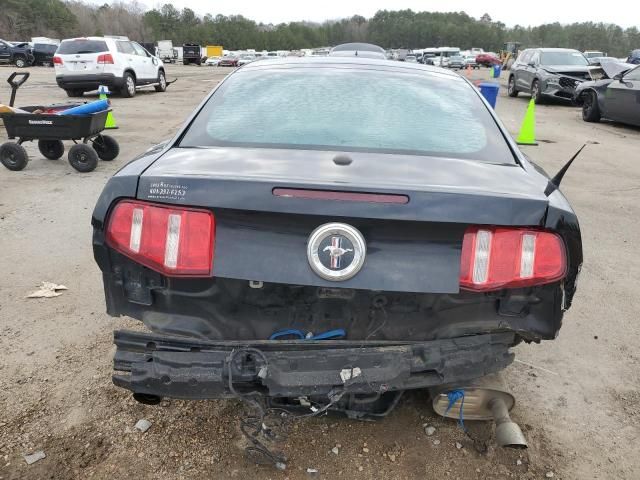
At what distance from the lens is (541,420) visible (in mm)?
2637

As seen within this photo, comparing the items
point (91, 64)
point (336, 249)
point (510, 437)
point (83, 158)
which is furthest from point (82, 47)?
point (510, 437)

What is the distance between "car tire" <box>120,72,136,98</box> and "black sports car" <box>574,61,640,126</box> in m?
13.2

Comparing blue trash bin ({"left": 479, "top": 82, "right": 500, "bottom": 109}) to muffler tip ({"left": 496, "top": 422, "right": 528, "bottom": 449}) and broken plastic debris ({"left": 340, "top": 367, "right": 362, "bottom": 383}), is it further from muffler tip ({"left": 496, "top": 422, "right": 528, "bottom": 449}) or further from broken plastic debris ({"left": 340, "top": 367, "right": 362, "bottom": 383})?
broken plastic debris ({"left": 340, "top": 367, "right": 362, "bottom": 383})

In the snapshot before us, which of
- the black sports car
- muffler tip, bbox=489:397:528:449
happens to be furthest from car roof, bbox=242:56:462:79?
the black sports car

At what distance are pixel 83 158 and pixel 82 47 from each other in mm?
10217

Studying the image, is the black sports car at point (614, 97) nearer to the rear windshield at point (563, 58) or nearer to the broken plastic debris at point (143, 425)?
the rear windshield at point (563, 58)

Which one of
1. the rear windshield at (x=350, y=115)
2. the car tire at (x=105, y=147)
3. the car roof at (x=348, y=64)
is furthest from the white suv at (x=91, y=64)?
the rear windshield at (x=350, y=115)

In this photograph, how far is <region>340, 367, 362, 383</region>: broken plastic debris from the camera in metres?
1.82

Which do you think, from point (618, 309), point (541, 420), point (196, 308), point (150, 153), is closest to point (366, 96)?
point (150, 153)

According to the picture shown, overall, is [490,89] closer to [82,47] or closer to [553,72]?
[553,72]

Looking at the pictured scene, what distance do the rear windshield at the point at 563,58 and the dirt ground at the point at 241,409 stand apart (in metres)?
14.1

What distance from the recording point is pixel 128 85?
16.5m

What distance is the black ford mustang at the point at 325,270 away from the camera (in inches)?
70.8

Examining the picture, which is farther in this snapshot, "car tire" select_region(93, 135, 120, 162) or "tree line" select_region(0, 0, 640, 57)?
"tree line" select_region(0, 0, 640, 57)
